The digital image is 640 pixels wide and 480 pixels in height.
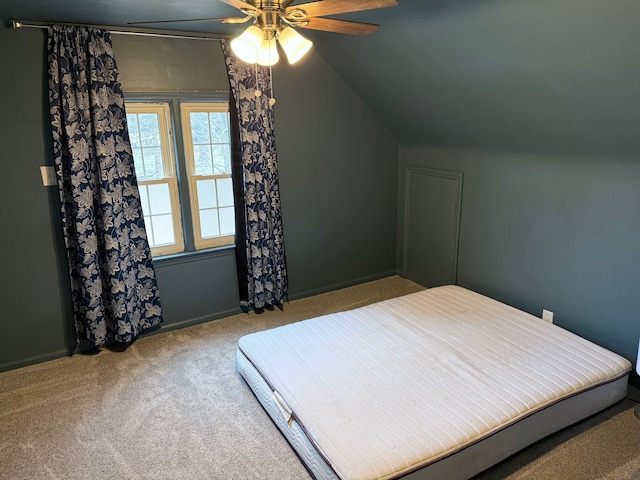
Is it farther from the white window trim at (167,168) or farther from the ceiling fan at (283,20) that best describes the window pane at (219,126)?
the ceiling fan at (283,20)

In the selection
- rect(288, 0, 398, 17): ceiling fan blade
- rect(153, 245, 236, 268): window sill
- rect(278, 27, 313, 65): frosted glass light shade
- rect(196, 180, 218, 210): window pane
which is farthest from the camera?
rect(196, 180, 218, 210): window pane

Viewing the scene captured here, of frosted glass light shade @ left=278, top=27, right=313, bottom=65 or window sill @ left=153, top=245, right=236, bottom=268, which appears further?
window sill @ left=153, top=245, right=236, bottom=268

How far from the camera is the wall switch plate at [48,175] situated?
3000 millimetres

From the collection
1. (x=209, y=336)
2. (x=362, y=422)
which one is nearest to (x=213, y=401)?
(x=209, y=336)

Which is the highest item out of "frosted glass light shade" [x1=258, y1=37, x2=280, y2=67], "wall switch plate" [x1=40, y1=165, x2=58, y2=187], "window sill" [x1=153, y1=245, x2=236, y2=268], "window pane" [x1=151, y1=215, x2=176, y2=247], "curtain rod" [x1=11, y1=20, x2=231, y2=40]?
"curtain rod" [x1=11, y1=20, x2=231, y2=40]

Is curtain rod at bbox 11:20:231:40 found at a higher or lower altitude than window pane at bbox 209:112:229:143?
higher

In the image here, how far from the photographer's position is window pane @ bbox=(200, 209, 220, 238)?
3764 mm

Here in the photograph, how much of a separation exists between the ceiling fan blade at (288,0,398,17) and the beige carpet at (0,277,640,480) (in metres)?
2.10

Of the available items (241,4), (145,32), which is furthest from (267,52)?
(145,32)

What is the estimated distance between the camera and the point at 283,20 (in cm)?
188

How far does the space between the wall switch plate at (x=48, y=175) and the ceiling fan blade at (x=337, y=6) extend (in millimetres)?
2150

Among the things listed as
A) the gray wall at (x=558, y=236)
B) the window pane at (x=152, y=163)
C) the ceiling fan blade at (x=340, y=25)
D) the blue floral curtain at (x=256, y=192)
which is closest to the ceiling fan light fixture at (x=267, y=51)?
the ceiling fan blade at (x=340, y=25)

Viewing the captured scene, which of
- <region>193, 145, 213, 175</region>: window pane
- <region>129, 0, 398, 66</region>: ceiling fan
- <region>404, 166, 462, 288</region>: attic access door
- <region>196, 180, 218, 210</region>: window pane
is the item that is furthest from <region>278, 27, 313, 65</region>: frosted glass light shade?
<region>404, 166, 462, 288</region>: attic access door

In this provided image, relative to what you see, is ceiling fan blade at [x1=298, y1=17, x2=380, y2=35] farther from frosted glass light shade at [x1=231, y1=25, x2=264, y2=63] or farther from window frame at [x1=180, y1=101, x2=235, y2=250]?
window frame at [x1=180, y1=101, x2=235, y2=250]
